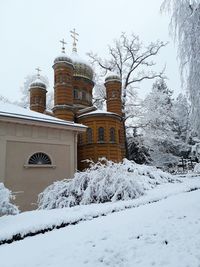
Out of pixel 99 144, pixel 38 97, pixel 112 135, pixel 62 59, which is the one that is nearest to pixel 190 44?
pixel 99 144

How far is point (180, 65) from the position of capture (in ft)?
26.5

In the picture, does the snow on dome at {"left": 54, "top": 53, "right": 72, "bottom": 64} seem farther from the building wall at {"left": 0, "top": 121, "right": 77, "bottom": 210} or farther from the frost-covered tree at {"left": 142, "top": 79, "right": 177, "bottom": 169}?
the building wall at {"left": 0, "top": 121, "right": 77, "bottom": 210}

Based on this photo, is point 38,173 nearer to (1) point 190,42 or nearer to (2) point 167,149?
(1) point 190,42

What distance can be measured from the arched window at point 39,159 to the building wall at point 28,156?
0.58 ft

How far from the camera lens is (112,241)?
4516mm

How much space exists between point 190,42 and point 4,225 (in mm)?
6734

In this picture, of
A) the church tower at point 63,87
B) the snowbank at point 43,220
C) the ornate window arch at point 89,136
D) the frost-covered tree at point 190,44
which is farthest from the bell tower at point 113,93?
the snowbank at point 43,220

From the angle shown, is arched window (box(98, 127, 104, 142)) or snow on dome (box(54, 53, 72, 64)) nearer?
arched window (box(98, 127, 104, 142))

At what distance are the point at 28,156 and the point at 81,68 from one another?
2058cm

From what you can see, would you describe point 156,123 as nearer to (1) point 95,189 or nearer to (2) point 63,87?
(2) point 63,87

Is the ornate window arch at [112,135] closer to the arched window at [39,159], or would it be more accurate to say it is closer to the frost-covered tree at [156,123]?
the frost-covered tree at [156,123]

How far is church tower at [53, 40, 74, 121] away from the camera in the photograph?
1053 inches

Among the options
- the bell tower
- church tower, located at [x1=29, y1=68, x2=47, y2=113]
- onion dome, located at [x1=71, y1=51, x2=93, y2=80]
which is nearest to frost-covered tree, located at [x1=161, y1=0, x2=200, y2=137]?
the bell tower

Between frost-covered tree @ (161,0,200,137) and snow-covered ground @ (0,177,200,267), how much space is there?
3.11 metres
